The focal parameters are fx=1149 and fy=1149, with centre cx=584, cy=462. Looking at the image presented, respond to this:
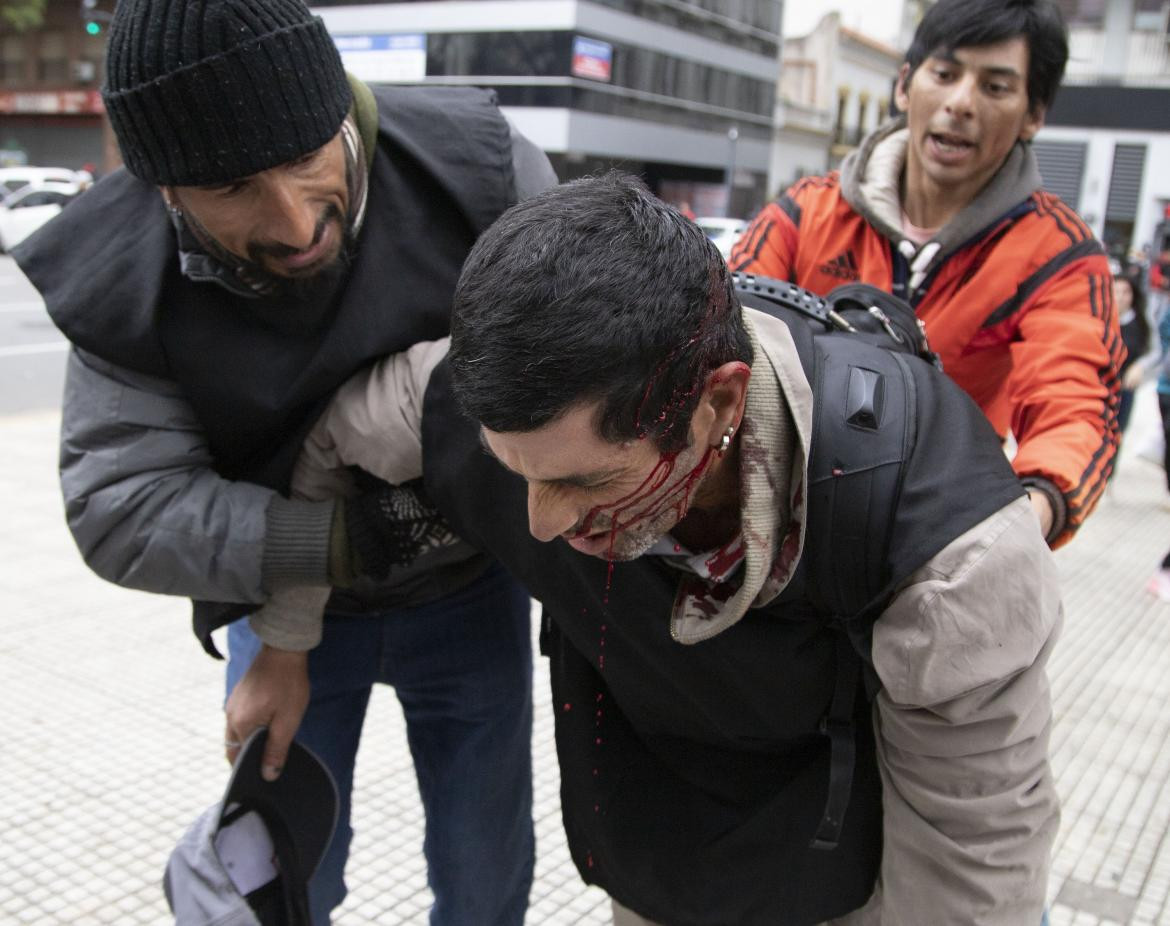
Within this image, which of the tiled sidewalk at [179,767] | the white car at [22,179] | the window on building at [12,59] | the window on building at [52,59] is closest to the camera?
the tiled sidewalk at [179,767]

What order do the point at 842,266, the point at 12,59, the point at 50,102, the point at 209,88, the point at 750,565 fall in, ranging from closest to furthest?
1. the point at 750,565
2. the point at 209,88
3. the point at 842,266
4. the point at 50,102
5. the point at 12,59

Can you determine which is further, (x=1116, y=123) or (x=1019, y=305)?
(x=1116, y=123)

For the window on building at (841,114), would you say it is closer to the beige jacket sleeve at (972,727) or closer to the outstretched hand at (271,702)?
the outstretched hand at (271,702)

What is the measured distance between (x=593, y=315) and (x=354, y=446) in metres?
0.74

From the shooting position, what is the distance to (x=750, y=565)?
1256 millimetres

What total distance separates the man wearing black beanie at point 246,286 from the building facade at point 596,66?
2465 cm

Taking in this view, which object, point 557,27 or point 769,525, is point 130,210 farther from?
point 557,27

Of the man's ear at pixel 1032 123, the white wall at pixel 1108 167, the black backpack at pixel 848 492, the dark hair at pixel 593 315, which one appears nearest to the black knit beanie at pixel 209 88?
the dark hair at pixel 593 315

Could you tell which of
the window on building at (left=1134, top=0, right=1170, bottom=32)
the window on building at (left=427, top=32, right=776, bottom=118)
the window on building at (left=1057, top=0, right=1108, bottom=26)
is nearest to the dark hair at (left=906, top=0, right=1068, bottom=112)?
the window on building at (left=1057, top=0, right=1108, bottom=26)

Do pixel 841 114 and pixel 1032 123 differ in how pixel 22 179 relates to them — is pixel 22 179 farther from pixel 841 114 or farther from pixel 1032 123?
pixel 841 114

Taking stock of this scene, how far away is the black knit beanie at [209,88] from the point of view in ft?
4.95

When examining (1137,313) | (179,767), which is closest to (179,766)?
(179,767)

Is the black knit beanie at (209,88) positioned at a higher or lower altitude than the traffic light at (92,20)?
lower

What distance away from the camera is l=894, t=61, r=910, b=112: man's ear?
218 centimetres
